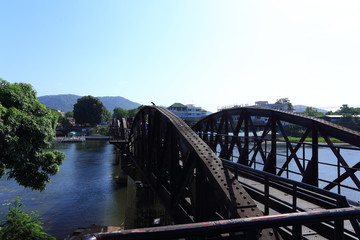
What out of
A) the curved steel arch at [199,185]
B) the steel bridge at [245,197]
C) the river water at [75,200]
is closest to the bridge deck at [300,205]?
the steel bridge at [245,197]

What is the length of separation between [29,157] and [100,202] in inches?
575

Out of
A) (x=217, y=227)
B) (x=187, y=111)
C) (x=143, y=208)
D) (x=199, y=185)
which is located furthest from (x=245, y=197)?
(x=187, y=111)

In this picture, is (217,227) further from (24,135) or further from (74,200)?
(74,200)

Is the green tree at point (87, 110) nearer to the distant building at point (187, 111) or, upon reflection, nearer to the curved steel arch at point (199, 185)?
the distant building at point (187, 111)

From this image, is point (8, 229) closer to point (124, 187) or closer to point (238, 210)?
point (238, 210)

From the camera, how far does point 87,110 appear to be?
358ft

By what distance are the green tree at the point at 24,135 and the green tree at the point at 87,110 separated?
99.2 metres

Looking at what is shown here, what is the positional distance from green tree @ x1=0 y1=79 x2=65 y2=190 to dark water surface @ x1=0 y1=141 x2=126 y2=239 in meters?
6.63

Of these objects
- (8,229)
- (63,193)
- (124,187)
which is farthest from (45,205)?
(8,229)

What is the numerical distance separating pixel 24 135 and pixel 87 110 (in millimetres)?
102419

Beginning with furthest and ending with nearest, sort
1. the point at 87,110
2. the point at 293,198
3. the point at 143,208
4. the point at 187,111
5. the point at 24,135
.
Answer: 1. the point at 187,111
2. the point at 87,110
3. the point at 143,208
4. the point at 24,135
5. the point at 293,198

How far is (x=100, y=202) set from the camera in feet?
86.0

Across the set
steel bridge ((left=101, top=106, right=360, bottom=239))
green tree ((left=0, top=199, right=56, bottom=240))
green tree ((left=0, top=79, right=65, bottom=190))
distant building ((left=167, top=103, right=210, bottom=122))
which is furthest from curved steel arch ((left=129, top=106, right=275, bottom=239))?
distant building ((left=167, top=103, right=210, bottom=122))

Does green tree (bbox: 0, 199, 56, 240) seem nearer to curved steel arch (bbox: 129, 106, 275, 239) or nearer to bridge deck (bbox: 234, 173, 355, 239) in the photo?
curved steel arch (bbox: 129, 106, 275, 239)
